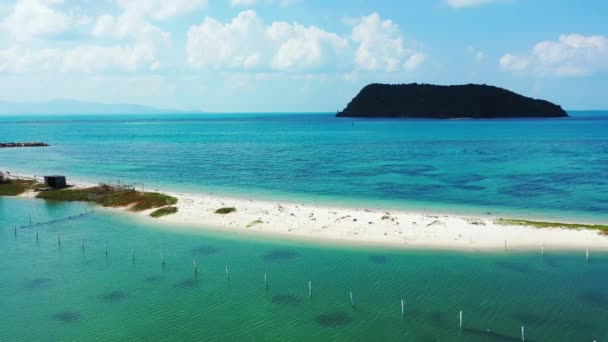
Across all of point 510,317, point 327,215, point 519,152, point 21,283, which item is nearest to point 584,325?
point 510,317

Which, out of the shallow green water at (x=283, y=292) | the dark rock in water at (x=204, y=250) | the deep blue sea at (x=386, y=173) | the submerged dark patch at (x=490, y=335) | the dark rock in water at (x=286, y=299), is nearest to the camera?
the submerged dark patch at (x=490, y=335)

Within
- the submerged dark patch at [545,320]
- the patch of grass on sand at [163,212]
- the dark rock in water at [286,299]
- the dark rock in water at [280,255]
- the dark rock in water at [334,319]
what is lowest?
the submerged dark patch at [545,320]

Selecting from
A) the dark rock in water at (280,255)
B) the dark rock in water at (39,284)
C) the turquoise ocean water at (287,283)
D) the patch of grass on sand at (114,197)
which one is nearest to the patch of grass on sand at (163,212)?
the patch of grass on sand at (114,197)

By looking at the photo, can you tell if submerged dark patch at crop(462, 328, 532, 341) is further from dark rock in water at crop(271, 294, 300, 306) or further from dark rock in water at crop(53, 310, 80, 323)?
dark rock in water at crop(53, 310, 80, 323)

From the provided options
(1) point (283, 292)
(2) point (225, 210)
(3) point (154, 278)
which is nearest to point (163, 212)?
(2) point (225, 210)

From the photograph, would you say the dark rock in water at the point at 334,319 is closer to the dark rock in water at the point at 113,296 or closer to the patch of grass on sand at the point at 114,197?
the dark rock in water at the point at 113,296

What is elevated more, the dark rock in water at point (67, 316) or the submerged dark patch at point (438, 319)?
the dark rock in water at point (67, 316)

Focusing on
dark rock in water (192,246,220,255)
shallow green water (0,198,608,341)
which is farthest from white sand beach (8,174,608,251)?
dark rock in water (192,246,220,255)
